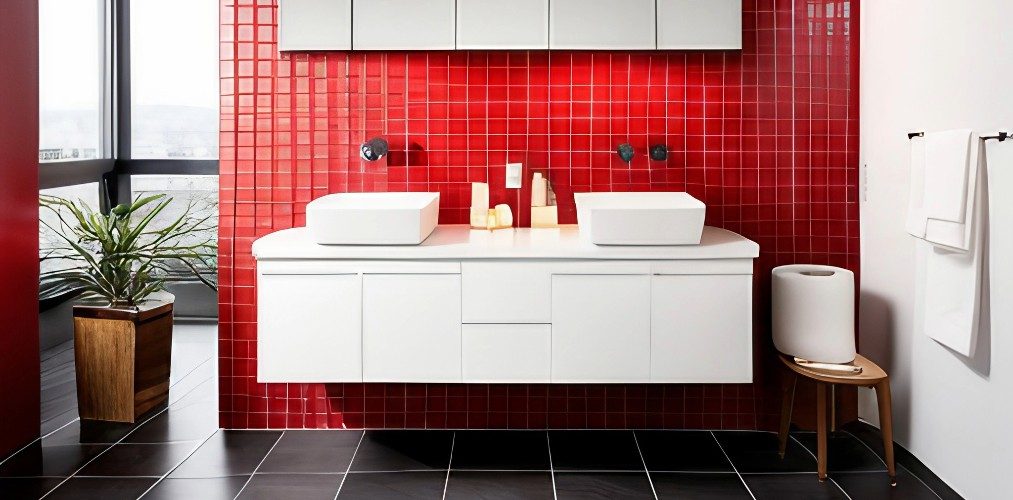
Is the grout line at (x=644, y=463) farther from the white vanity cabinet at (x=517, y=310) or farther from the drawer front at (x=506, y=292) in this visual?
the drawer front at (x=506, y=292)

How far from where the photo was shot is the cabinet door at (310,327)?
3.32 metres

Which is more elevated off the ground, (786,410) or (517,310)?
(517,310)

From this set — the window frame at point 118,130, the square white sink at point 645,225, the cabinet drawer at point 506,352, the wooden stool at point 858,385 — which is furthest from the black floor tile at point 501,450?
the window frame at point 118,130

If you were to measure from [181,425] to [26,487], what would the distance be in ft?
2.68

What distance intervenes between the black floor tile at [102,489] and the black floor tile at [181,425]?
471 millimetres

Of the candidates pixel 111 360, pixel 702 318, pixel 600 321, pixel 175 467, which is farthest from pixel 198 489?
pixel 702 318

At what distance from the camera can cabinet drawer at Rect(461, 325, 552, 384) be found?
130 inches

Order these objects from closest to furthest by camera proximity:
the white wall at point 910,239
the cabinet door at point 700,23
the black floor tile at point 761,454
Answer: the white wall at point 910,239 → the black floor tile at point 761,454 → the cabinet door at point 700,23

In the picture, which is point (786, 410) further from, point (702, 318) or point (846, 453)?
point (702, 318)

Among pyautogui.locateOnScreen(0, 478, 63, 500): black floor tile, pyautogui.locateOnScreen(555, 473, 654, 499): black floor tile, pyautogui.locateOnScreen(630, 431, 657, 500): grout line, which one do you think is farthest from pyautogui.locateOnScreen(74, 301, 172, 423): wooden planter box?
pyautogui.locateOnScreen(630, 431, 657, 500): grout line

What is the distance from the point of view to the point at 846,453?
3551mm

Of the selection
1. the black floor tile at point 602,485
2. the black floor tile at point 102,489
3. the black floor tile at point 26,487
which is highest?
the black floor tile at point 26,487

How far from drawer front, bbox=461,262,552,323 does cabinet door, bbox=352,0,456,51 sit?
107 centimetres

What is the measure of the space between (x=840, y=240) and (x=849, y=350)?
0.66 meters
